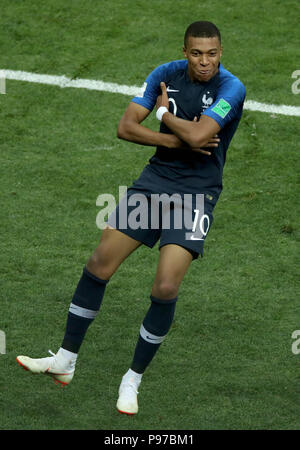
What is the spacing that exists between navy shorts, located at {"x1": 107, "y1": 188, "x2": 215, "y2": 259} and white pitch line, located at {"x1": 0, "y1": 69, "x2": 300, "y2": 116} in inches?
167

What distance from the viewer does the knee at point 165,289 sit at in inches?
236

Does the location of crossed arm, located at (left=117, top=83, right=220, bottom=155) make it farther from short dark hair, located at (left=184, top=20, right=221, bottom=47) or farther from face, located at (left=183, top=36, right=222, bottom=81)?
short dark hair, located at (left=184, top=20, right=221, bottom=47)

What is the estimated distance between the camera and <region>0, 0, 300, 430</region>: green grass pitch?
6355mm

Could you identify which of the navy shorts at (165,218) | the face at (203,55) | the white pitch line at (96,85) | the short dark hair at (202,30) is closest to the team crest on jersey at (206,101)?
the face at (203,55)

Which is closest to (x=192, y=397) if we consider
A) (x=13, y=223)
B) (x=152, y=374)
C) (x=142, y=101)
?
(x=152, y=374)

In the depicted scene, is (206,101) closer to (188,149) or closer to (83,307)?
(188,149)

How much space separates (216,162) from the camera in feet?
20.8

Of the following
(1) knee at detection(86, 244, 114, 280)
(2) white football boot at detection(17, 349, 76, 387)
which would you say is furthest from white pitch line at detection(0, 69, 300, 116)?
(2) white football boot at detection(17, 349, 76, 387)

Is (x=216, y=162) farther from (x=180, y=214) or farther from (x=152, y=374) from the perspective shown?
(x=152, y=374)

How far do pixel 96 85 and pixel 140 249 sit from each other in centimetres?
298

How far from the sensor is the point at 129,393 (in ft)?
19.9

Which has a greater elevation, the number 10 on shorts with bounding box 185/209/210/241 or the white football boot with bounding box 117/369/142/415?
the number 10 on shorts with bounding box 185/209/210/241

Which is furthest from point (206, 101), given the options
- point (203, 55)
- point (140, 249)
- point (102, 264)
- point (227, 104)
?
point (140, 249)

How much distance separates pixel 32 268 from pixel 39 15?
15.8 feet
